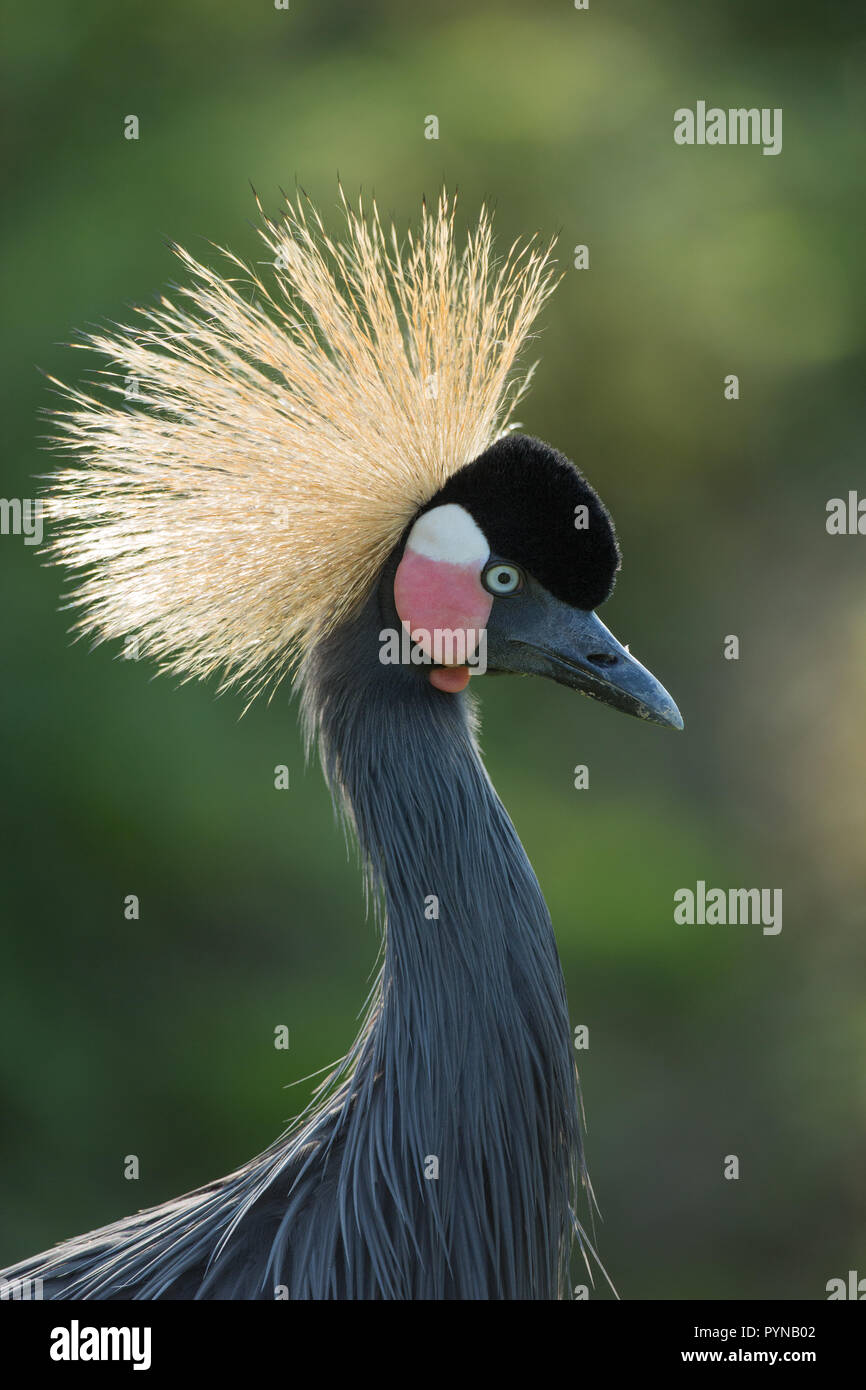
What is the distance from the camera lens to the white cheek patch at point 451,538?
135 cm

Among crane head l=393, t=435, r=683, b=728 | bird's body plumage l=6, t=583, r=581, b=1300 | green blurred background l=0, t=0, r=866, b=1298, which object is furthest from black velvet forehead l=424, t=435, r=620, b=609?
green blurred background l=0, t=0, r=866, b=1298

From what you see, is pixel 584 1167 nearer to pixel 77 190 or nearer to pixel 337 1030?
pixel 337 1030

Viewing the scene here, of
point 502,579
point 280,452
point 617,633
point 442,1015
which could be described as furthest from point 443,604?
point 617,633

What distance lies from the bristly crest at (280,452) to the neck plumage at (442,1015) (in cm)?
9

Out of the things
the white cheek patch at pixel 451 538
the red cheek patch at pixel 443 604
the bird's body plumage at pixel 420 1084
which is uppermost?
the white cheek patch at pixel 451 538

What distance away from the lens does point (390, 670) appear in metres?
1.37

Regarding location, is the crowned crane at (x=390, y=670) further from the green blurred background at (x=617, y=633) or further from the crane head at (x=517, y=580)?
the green blurred background at (x=617, y=633)

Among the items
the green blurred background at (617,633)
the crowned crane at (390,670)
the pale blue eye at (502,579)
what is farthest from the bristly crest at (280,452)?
the green blurred background at (617,633)

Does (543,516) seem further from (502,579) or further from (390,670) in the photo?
(390,670)

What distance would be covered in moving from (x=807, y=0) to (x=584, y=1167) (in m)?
4.32

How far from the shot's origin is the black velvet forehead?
4.29ft

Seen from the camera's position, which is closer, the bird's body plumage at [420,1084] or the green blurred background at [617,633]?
the bird's body plumage at [420,1084]

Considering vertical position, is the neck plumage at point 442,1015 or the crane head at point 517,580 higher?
the crane head at point 517,580

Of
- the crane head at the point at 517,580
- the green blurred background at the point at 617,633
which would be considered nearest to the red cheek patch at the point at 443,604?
the crane head at the point at 517,580
